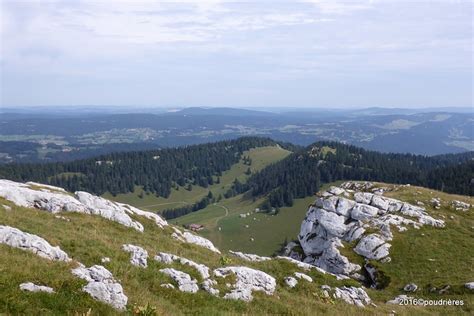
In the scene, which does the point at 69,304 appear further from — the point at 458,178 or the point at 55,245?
the point at 458,178

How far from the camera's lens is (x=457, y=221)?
6272cm

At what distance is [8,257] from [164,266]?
8.90 m

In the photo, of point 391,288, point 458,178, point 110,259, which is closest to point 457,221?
point 391,288

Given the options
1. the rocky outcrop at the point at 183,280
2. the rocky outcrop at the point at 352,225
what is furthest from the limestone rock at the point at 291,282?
the rocky outcrop at the point at 352,225

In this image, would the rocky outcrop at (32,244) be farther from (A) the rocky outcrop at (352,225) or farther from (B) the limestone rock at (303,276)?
(A) the rocky outcrop at (352,225)

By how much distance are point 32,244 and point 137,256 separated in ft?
20.7

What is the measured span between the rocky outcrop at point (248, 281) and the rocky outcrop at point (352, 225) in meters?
32.3

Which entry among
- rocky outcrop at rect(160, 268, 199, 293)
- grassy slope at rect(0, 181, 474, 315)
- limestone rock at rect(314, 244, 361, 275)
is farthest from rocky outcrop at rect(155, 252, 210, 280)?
limestone rock at rect(314, 244, 361, 275)

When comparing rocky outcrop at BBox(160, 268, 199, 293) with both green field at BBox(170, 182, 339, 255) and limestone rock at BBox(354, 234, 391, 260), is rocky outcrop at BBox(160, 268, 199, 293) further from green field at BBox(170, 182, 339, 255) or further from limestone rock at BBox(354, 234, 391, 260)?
green field at BBox(170, 182, 339, 255)

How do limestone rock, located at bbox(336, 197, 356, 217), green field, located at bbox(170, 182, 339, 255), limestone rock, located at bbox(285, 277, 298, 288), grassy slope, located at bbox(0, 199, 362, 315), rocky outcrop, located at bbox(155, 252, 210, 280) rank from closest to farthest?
1. grassy slope, located at bbox(0, 199, 362, 315)
2. rocky outcrop, located at bbox(155, 252, 210, 280)
3. limestone rock, located at bbox(285, 277, 298, 288)
4. limestone rock, located at bbox(336, 197, 356, 217)
5. green field, located at bbox(170, 182, 339, 255)

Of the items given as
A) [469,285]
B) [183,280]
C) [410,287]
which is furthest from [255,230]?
[183,280]

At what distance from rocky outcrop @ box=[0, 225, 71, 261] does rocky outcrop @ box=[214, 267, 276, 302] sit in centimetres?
997

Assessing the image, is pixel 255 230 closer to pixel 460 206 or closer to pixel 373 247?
pixel 460 206

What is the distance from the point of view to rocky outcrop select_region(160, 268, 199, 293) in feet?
69.7
